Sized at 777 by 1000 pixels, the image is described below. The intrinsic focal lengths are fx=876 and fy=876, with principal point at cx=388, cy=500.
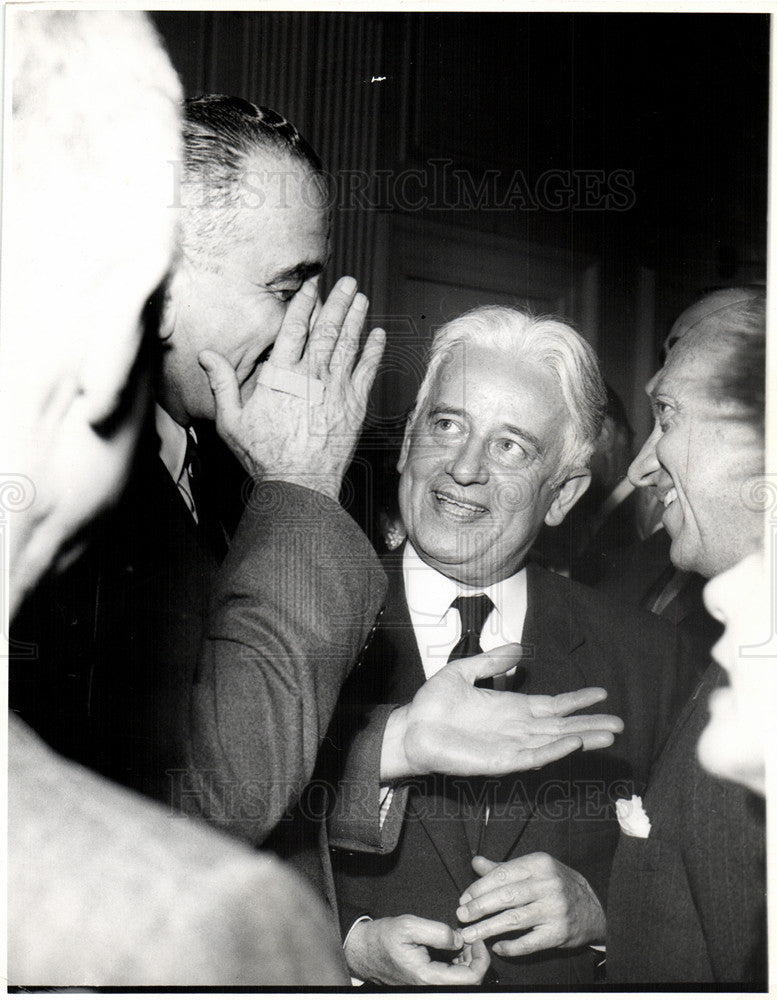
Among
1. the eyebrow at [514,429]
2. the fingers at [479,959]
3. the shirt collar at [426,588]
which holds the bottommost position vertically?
the fingers at [479,959]

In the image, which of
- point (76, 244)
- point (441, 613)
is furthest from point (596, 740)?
point (76, 244)

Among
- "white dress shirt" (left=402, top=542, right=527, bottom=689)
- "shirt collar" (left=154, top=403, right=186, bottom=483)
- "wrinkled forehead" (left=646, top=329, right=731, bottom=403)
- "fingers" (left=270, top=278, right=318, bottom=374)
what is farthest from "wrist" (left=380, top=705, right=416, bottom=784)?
"wrinkled forehead" (left=646, top=329, right=731, bottom=403)

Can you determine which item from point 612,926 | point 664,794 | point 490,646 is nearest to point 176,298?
point 490,646

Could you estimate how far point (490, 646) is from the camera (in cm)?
192

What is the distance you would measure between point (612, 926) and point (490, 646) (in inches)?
25.6

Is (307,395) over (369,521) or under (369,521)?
over

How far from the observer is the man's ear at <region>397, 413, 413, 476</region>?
1886 millimetres

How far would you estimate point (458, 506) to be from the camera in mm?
1880

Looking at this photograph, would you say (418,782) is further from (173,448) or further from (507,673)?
(173,448)

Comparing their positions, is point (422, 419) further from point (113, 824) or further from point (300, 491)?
point (113, 824)

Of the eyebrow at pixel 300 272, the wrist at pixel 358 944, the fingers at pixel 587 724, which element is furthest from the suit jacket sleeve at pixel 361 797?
Result: the eyebrow at pixel 300 272

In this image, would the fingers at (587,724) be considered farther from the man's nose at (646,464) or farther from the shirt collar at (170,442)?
the shirt collar at (170,442)

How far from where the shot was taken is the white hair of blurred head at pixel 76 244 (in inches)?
74.7

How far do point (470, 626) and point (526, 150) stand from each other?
1.08 m
